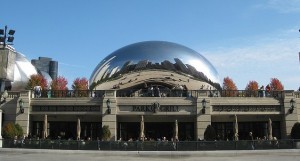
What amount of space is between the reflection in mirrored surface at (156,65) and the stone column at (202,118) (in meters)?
9.04

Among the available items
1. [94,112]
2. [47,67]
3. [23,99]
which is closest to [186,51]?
[94,112]

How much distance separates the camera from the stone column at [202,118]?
29703 mm

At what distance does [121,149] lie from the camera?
2394 cm

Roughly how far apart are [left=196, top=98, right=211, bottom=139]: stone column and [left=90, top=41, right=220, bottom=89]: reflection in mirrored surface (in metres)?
9.04

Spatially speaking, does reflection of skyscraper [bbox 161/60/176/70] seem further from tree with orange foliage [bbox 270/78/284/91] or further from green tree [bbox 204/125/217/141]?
tree with orange foliage [bbox 270/78/284/91]

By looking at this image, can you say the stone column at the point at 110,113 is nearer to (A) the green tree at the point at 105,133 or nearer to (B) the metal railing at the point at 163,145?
(A) the green tree at the point at 105,133

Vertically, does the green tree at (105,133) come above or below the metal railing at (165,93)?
below

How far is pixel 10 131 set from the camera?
2845cm

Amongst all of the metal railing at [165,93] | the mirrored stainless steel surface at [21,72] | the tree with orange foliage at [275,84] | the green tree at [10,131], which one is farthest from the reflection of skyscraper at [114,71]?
the tree with orange foliage at [275,84]

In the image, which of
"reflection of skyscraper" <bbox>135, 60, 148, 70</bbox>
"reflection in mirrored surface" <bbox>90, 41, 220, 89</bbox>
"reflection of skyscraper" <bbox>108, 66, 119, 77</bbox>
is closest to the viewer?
"reflection in mirrored surface" <bbox>90, 41, 220, 89</bbox>

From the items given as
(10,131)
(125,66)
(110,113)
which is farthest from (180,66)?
(10,131)

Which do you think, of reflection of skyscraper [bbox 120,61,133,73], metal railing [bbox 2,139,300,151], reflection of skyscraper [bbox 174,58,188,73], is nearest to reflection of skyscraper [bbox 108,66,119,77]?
reflection of skyscraper [bbox 120,61,133,73]

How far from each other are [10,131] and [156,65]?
58.3 feet

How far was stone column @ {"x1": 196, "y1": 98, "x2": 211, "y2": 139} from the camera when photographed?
29.7m
